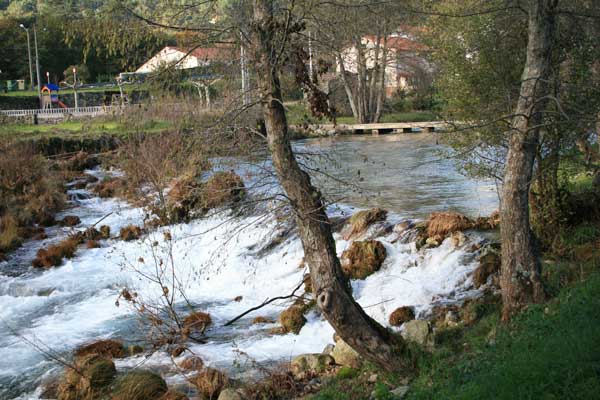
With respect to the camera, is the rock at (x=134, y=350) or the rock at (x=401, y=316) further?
the rock at (x=401, y=316)

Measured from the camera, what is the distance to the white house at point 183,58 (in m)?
7.78

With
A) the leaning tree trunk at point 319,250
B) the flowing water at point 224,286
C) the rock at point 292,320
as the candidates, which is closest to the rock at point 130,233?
the flowing water at point 224,286

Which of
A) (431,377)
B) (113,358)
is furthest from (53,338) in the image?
(431,377)

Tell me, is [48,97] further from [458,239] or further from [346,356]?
[346,356]

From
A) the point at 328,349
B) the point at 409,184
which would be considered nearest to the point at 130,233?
the point at 409,184

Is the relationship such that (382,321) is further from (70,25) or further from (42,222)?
(42,222)

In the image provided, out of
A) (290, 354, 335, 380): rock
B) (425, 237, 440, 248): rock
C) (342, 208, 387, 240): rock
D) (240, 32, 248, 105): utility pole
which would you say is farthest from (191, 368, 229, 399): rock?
(342, 208, 387, 240): rock

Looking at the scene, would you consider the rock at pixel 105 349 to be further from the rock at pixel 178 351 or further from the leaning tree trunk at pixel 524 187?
the leaning tree trunk at pixel 524 187

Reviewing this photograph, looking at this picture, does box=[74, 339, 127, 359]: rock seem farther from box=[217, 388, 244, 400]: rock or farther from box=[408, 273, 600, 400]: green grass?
box=[408, 273, 600, 400]: green grass

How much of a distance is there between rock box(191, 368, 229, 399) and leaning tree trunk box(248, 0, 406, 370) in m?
1.82

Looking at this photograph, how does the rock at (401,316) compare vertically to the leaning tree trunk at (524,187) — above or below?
below

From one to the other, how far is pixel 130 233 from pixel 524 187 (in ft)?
36.0

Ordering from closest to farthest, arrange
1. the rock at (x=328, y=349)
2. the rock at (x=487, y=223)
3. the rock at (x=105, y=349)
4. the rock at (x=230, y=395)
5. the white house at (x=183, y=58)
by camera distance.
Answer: the white house at (x=183, y=58), the rock at (x=230, y=395), the rock at (x=328, y=349), the rock at (x=105, y=349), the rock at (x=487, y=223)

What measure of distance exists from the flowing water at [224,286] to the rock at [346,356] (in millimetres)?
1072
